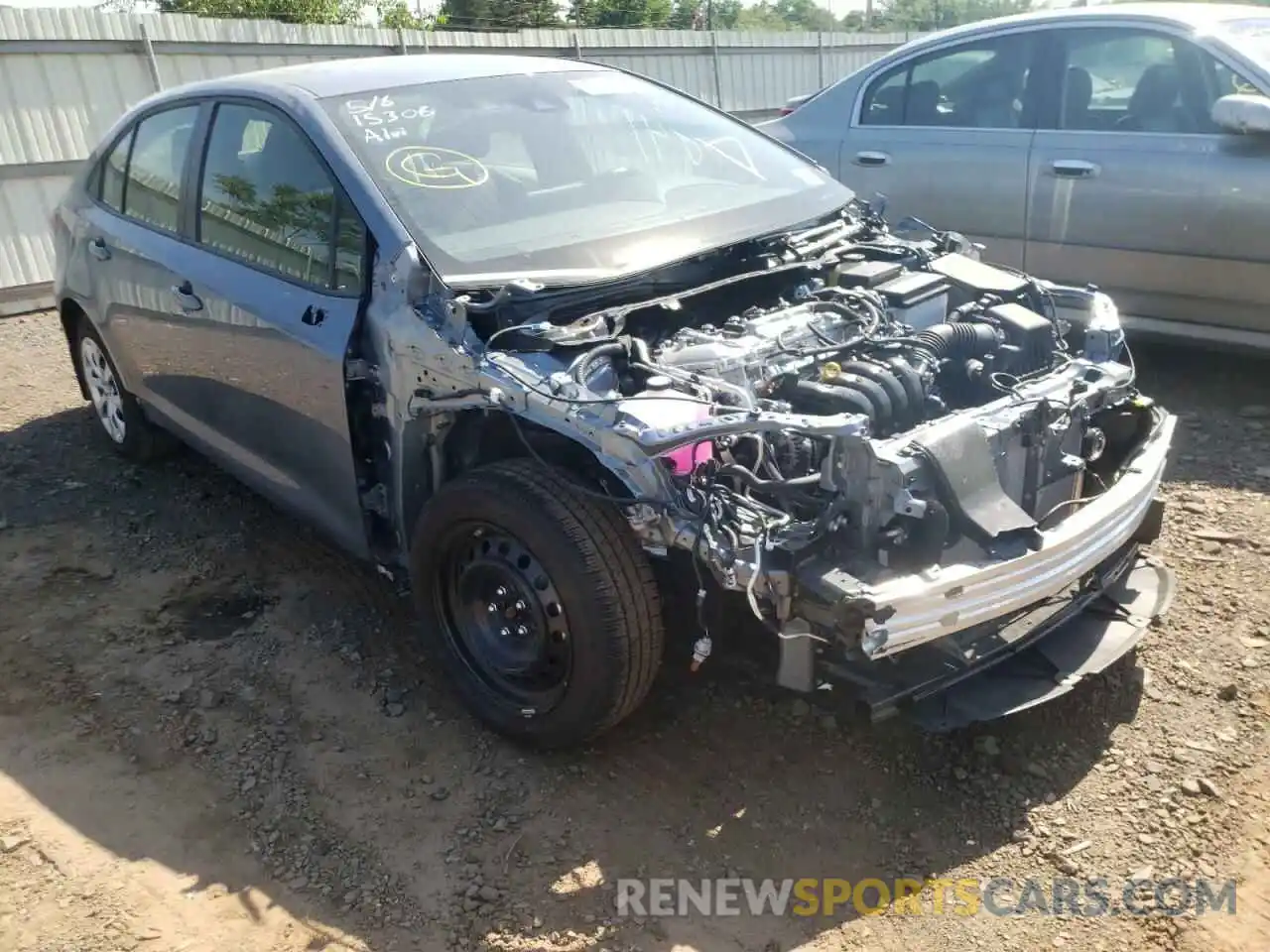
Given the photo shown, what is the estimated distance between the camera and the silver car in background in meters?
5.04

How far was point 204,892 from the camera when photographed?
2.78 metres

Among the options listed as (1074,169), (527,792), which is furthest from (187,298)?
(1074,169)

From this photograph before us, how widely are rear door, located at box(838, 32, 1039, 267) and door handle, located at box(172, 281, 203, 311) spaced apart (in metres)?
3.27

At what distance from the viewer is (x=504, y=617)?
320 centimetres

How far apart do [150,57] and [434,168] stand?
6.92 meters

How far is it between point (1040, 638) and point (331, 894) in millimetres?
1999

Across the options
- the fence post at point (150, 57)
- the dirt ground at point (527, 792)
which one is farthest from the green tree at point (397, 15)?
the dirt ground at point (527, 792)

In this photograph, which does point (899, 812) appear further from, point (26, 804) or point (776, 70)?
point (776, 70)

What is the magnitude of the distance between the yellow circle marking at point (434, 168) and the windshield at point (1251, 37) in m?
3.72

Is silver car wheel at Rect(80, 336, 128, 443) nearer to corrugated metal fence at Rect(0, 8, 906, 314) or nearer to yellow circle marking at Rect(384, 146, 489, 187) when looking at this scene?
yellow circle marking at Rect(384, 146, 489, 187)

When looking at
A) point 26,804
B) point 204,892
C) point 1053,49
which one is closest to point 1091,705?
point 204,892

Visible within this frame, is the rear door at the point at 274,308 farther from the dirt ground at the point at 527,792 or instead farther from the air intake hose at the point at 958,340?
the air intake hose at the point at 958,340

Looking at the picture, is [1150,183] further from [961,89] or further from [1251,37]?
[961,89]

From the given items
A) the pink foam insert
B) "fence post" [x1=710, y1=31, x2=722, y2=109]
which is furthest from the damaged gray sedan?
"fence post" [x1=710, y1=31, x2=722, y2=109]
